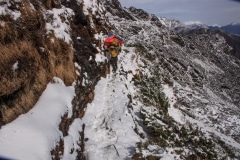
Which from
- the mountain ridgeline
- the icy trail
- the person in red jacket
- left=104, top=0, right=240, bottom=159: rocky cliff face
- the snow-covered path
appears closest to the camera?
the snow-covered path

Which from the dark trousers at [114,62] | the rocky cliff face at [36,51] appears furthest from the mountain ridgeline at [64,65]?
the dark trousers at [114,62]

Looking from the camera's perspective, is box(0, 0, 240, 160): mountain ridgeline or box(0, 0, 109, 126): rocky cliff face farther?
box(0, 0, 240, 160): mountain ridgeline

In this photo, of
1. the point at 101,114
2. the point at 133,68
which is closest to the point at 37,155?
the point at 101,114

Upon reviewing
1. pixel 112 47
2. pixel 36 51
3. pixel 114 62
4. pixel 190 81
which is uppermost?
pixel 36 51

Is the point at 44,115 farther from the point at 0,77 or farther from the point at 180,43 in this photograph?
the point at 180,43

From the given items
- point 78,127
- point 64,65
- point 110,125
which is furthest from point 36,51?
point 110,125

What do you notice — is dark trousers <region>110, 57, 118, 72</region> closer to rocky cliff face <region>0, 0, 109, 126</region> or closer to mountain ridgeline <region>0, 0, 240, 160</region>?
mountain ridgeline <region>0, 0, 240, 160</region>

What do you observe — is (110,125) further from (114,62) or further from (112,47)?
(112,47)

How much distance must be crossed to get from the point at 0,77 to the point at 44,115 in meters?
2.04

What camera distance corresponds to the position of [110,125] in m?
15.3

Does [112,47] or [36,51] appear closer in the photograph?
[36,51]

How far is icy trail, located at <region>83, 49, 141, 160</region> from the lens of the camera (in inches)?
515

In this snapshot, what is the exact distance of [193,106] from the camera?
124ft

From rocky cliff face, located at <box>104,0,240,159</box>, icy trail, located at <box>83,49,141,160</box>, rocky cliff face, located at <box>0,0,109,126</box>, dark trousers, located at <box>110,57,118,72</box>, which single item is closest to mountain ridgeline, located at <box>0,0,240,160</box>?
rocky cliff face, located at <box>0,0,109,126</box>
